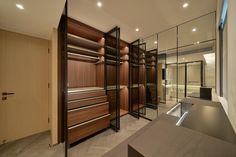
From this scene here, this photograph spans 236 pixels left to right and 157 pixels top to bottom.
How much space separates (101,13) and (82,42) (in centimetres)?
94

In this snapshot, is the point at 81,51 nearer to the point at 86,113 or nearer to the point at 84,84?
the point at 84,84

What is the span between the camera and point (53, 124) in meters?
2.27

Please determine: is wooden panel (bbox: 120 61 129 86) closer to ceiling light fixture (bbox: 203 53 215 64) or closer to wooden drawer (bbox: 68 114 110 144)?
wooden drawer (bbox: 68 114 110 144)

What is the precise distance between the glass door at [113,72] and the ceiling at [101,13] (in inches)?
15.1

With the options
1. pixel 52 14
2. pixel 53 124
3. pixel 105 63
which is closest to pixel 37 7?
pixel 52 14

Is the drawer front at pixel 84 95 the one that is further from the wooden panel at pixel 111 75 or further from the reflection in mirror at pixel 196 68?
the reflection in mirror at pixel 196 68

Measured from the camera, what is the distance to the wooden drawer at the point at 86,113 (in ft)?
7.17

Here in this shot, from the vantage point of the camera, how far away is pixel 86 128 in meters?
2.41

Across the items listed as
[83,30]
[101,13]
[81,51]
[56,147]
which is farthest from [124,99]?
[101,13]

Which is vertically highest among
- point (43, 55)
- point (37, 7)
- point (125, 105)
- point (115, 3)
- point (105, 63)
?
point (115, 3)

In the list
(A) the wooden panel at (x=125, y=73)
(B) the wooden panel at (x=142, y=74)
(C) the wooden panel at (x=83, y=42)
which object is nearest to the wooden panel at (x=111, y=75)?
(C) the wooden panel at (x=83, y=42)

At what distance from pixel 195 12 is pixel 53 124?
13.7ft

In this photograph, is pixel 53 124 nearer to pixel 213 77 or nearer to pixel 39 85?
pixel 39 85

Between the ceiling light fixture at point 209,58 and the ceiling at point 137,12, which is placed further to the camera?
the ceiling light fixture at point 209,58
